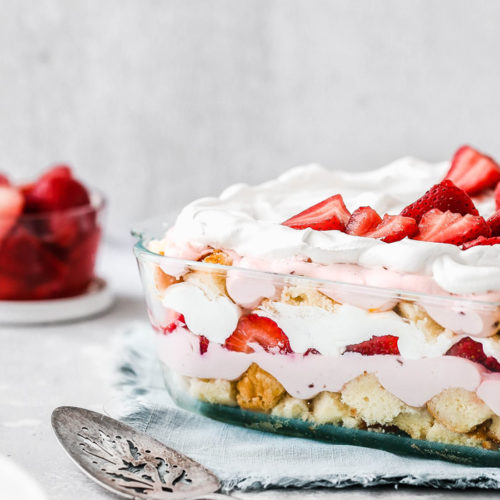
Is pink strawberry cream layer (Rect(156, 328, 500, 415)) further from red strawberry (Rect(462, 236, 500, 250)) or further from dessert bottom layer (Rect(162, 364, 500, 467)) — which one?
red strawberry (Rect(462, 236, 500, 250))

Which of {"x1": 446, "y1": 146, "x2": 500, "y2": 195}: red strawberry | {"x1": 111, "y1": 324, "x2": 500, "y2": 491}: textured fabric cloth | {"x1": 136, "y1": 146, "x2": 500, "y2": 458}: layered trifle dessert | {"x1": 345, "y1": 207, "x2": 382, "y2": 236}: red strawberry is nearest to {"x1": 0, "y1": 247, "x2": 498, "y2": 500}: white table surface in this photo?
{"x1": 111, "y1": 324, "x2": 500, "y2": 491}: textured fabric cloth

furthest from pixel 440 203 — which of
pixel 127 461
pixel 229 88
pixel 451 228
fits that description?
pixel 229 88

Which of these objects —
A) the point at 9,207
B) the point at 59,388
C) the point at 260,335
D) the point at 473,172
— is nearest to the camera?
the point at 260,335

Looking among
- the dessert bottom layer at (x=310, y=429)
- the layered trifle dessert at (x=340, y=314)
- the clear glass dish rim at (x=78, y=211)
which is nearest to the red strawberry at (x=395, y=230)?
the layered trifle dessert at (x=340, y=314)

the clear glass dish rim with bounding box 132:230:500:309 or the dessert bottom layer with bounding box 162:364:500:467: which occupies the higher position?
the clear glass dish rim with bounding box 132:230:500:309

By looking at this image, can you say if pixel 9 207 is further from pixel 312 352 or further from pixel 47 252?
pixel 312 352

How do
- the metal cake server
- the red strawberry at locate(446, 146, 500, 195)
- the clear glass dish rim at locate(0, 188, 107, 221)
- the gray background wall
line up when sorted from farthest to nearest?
the gray background wall → the clear glass dish rim at locate(0, 188, 107, 221) → the red strawberry at locate(446, 146, 500, 195) → the metal cake server

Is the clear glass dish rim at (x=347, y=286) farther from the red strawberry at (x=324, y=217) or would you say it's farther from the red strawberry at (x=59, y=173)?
the red strawberry at (x=59, y=173)
